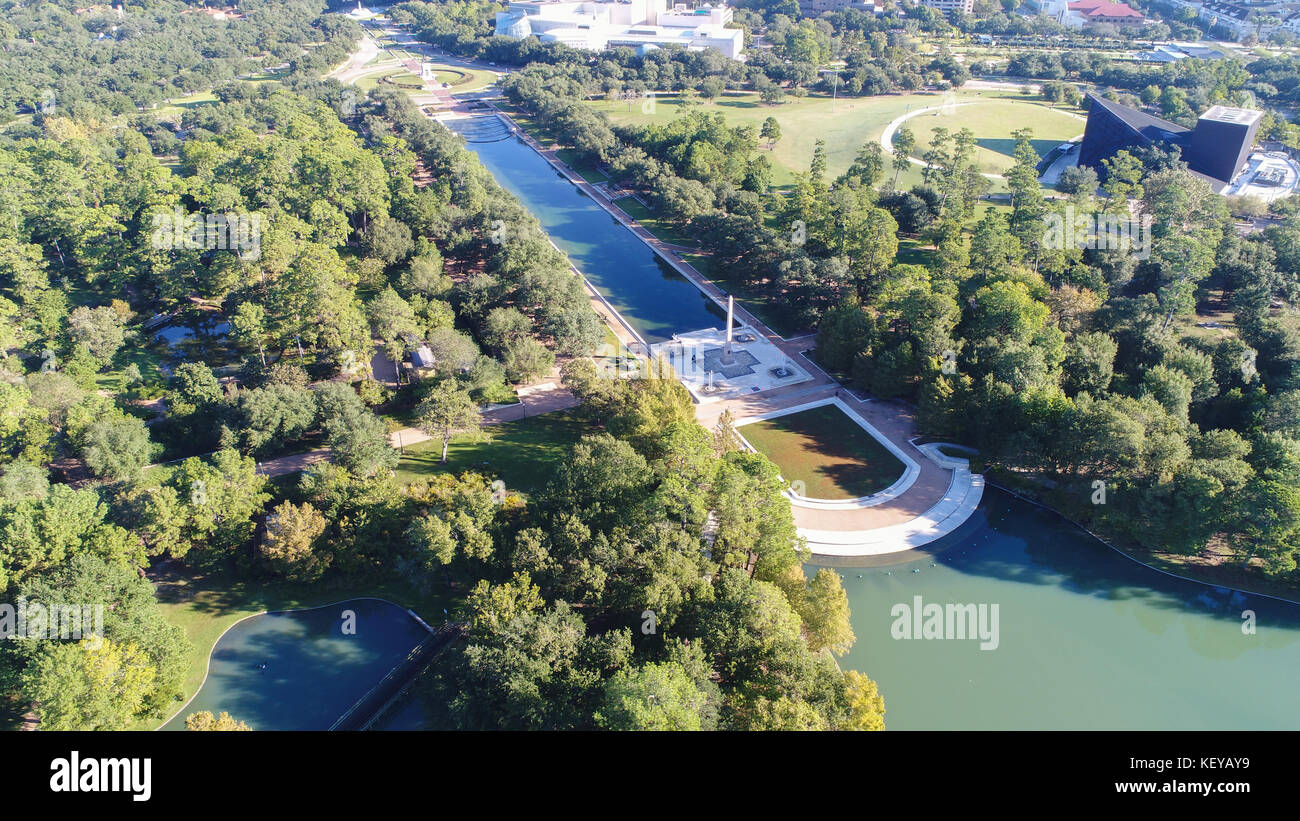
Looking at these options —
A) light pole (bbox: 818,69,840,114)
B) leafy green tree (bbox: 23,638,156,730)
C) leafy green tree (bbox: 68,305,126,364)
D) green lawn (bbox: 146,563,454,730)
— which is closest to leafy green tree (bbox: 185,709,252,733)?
leafy green tree (bbox: 23,638,156,730)

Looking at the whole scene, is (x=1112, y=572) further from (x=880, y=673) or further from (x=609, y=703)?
(x=609, y=703)

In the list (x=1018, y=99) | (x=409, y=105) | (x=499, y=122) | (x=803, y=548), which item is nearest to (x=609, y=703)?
(x=803, y=548)

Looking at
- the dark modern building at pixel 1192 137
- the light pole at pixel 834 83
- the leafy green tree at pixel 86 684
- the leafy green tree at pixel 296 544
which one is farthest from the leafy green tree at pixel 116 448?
the light pole at pixel 834 83

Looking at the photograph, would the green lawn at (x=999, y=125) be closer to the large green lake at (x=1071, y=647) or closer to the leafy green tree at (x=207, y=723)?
the large green lake at (x=1071, y=647)

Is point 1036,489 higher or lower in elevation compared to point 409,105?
lower

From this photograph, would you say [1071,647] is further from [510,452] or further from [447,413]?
[447,413]

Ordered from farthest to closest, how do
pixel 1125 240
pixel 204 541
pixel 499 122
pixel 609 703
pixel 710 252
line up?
1. pixel 499 122
2. pixel 710 252
3. pixel 1125 240
4. pixel 204 541
5. pixel 609 703
